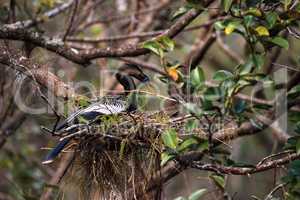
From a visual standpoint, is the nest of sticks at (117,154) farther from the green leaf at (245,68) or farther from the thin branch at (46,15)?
the thin branch at (46,15)

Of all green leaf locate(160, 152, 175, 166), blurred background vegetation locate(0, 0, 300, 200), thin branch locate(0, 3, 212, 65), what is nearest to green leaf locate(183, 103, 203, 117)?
green leaf locate(160, 152, 175, 166)

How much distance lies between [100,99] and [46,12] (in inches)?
59.1

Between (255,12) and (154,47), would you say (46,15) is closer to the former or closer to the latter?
(154,47)

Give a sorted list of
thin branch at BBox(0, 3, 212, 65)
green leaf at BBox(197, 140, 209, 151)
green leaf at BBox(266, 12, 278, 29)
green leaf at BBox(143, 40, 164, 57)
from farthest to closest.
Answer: thin branch at BBox(0, 3, 212, 65) → green leaf at BBox(143, 40, 164, 57) → green leaf at BBox(266, 12, 278, 29) → green leaf at BBox(197, 140, 209, 151)

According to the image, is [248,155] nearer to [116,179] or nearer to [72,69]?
[72,69]

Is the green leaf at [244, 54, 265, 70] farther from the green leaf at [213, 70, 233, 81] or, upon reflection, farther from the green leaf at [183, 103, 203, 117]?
the green leaf at [183, 103, 203, 117]

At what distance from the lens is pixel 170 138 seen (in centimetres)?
201

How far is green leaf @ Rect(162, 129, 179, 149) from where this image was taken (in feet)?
6.53

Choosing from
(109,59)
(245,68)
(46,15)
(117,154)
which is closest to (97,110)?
(117,154)

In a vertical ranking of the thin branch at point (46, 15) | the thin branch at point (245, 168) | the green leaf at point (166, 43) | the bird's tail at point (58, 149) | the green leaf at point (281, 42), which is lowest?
the thin branch at point (245, 168)

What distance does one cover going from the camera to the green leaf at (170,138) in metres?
1.99

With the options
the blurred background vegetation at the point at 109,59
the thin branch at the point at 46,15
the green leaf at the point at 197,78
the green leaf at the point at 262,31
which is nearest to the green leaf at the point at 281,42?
the green leaf at the point at 262,31

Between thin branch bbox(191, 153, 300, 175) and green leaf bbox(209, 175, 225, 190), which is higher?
thin branch bbox(191, 153, 300, 175)

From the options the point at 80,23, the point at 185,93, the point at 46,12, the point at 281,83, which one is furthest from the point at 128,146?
the point at 80,23
